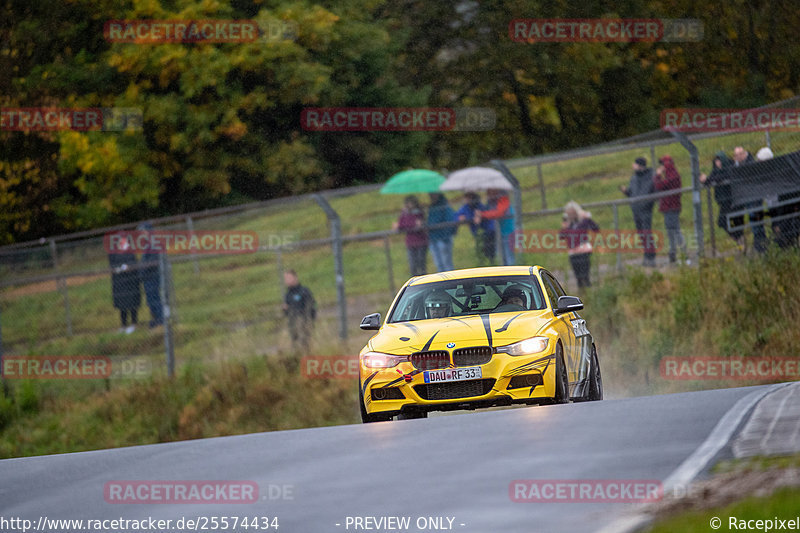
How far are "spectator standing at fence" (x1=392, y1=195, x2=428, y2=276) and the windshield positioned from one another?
29.7 feet

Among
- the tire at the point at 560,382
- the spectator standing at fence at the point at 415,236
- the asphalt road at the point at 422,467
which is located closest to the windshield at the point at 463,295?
the tire at the point at 560,382

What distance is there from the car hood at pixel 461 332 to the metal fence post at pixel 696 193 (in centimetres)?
888

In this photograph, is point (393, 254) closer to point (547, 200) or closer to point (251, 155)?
point (547, 200)

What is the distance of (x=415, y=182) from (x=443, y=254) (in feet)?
10.6

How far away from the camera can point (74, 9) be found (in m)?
48.6

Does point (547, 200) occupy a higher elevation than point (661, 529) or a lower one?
higher

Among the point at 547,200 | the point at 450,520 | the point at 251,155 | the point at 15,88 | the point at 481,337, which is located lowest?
the point at 450,520

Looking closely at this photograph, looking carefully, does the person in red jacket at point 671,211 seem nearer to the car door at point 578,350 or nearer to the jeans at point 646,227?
the jeans at point 646,227

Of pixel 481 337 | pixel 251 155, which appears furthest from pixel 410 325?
pixel 251 155

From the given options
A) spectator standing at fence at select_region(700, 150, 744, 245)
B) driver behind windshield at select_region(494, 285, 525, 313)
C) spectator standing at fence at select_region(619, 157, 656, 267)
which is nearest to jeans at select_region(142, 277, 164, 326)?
spectator standing at fence at select_region(619, 157, 656, 267)

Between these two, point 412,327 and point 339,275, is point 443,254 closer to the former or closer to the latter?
point 339,275

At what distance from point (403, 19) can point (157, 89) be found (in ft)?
37.8

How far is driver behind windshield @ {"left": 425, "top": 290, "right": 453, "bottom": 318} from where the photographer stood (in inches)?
489

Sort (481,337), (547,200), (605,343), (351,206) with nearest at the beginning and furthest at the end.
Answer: (481,337), (605,343), (547,200), (351,206)
